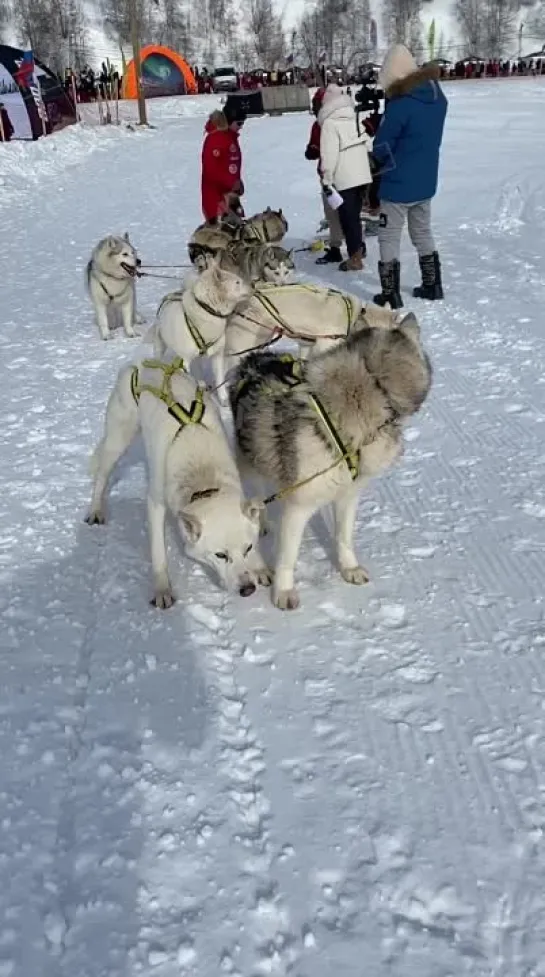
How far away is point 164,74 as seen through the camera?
35656 mm

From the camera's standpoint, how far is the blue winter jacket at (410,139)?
5402mm

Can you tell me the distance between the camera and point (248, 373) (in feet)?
9.27

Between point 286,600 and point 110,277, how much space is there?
3.86 meters

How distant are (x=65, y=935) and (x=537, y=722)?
1350 millimetres

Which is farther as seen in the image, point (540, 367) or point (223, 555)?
point (540, 367)

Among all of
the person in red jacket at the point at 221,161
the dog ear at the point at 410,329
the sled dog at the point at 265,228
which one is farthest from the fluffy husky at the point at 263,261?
the dog ear at the point at 410,329

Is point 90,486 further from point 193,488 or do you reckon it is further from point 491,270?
point 491,270

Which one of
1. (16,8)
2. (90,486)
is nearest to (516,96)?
(90,486)

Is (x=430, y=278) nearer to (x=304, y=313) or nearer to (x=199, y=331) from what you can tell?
(x=304, y=313)

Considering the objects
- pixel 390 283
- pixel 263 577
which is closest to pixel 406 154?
pixel 390 283

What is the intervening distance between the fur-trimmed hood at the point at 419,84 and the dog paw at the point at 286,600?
4.31 meters

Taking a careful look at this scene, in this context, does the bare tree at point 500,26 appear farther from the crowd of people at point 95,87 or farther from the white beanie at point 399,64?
the white beanie at point 399,64

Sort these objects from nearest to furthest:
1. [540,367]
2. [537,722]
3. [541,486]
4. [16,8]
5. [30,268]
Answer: [537,722]
[541,486]
[540,367]
[30,268]
[16,8]

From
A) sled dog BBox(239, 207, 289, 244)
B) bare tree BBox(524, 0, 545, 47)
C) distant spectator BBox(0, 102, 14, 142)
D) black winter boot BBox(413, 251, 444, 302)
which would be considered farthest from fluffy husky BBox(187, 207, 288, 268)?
bare tree BBox(524, 0, 545, 47)
